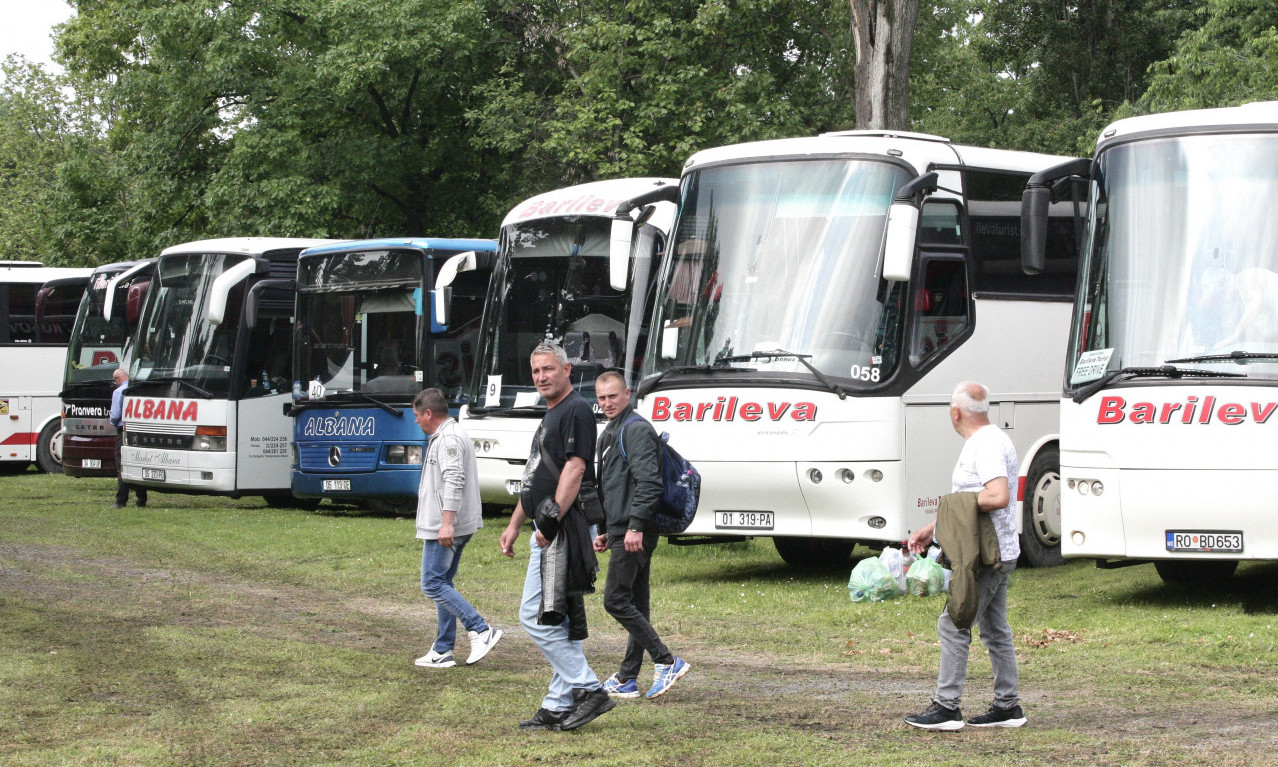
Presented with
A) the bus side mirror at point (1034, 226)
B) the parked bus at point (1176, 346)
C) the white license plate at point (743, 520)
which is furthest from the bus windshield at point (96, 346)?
the parked bus at point (1176, 346)

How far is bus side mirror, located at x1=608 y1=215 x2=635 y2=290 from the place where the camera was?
14.1 metres

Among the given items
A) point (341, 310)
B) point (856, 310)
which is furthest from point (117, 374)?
point (856, 310)

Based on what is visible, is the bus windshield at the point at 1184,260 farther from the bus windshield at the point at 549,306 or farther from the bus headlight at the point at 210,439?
the bus headlight at the point at 210,439

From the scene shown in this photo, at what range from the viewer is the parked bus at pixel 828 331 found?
12570mm

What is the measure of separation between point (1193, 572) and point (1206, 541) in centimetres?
227

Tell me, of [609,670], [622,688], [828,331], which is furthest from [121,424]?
[622,688]

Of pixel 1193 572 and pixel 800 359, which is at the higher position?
pixel 800 359

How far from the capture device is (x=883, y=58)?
70.5 feet

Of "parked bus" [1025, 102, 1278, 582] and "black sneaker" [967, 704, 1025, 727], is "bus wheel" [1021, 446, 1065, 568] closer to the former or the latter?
"parked bus" [1025, 102, 1278, 582]

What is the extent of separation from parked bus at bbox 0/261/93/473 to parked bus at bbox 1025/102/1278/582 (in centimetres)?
2238

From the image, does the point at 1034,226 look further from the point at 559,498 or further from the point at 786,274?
the point at 559,498

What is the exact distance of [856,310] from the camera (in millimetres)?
12695

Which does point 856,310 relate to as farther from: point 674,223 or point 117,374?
point 117,374

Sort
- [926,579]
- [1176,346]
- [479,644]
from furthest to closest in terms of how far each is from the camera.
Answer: [926,579] < [1176,346] < [479,644]
